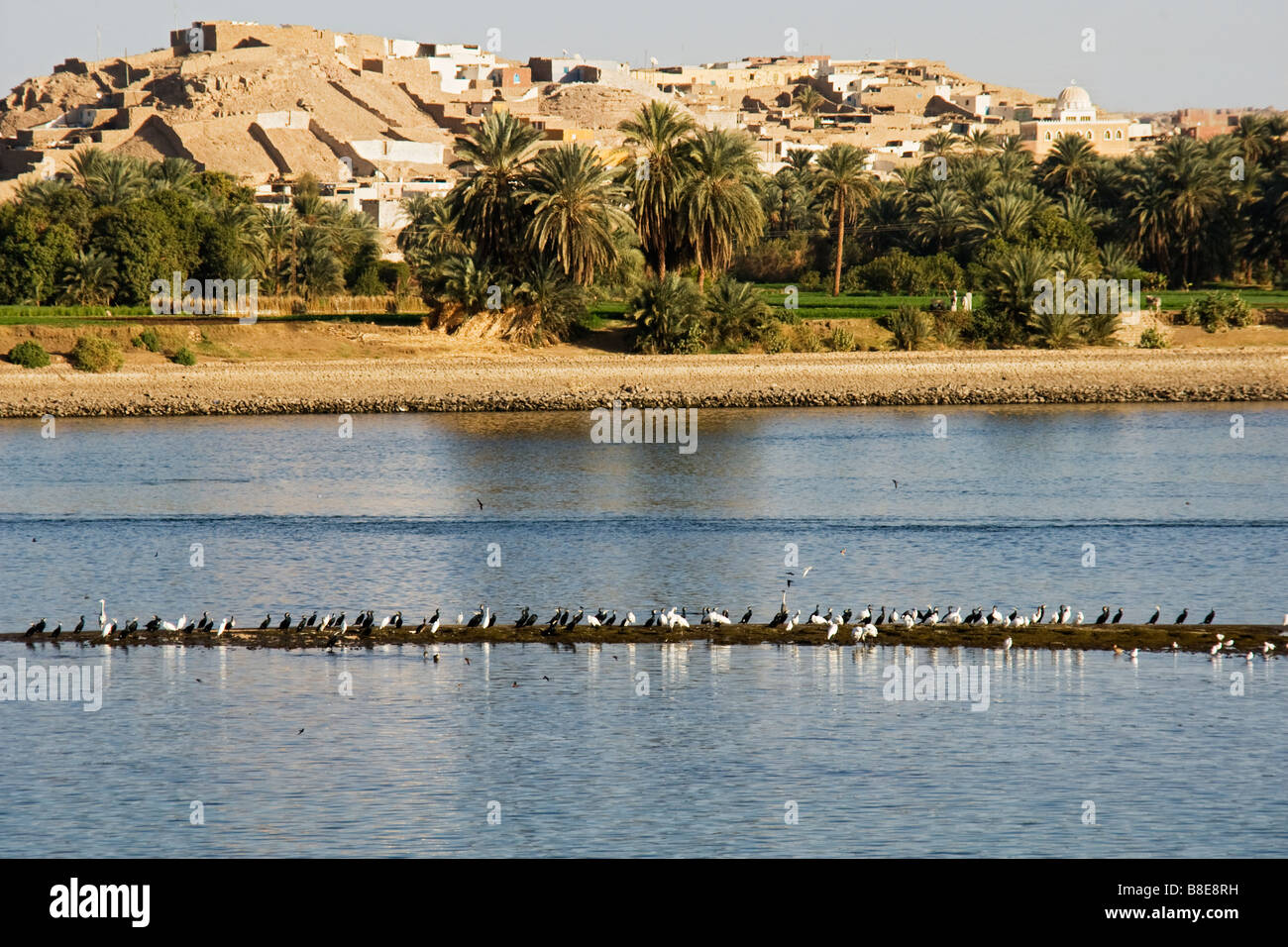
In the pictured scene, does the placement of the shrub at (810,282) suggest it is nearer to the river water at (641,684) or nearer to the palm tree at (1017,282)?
the palm tree at (1017,282)

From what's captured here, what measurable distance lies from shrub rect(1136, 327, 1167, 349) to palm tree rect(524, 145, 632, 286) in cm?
2471

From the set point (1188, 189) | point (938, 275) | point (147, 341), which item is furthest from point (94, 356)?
point (1188, 189)

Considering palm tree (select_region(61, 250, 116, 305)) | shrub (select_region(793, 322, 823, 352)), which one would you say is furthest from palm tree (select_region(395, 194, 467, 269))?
shrub (select_region(793, 322, 823, 352))

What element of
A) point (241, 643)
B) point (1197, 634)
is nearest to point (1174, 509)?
point (1197, 634)

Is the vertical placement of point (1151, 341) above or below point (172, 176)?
below

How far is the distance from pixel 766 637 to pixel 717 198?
157 ft

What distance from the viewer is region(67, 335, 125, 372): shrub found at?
67938 mm

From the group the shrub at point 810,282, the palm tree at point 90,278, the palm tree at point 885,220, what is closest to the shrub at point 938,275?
the palm tree at point 885,220

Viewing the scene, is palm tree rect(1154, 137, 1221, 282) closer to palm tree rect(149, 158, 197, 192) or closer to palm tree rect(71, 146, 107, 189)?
palm tree rect(149, 158, 197, 192)

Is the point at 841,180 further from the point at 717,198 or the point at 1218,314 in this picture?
the point at 1218,314

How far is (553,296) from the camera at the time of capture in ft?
237

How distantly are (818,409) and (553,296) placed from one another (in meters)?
13.5

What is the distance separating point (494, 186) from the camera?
7112 cm
